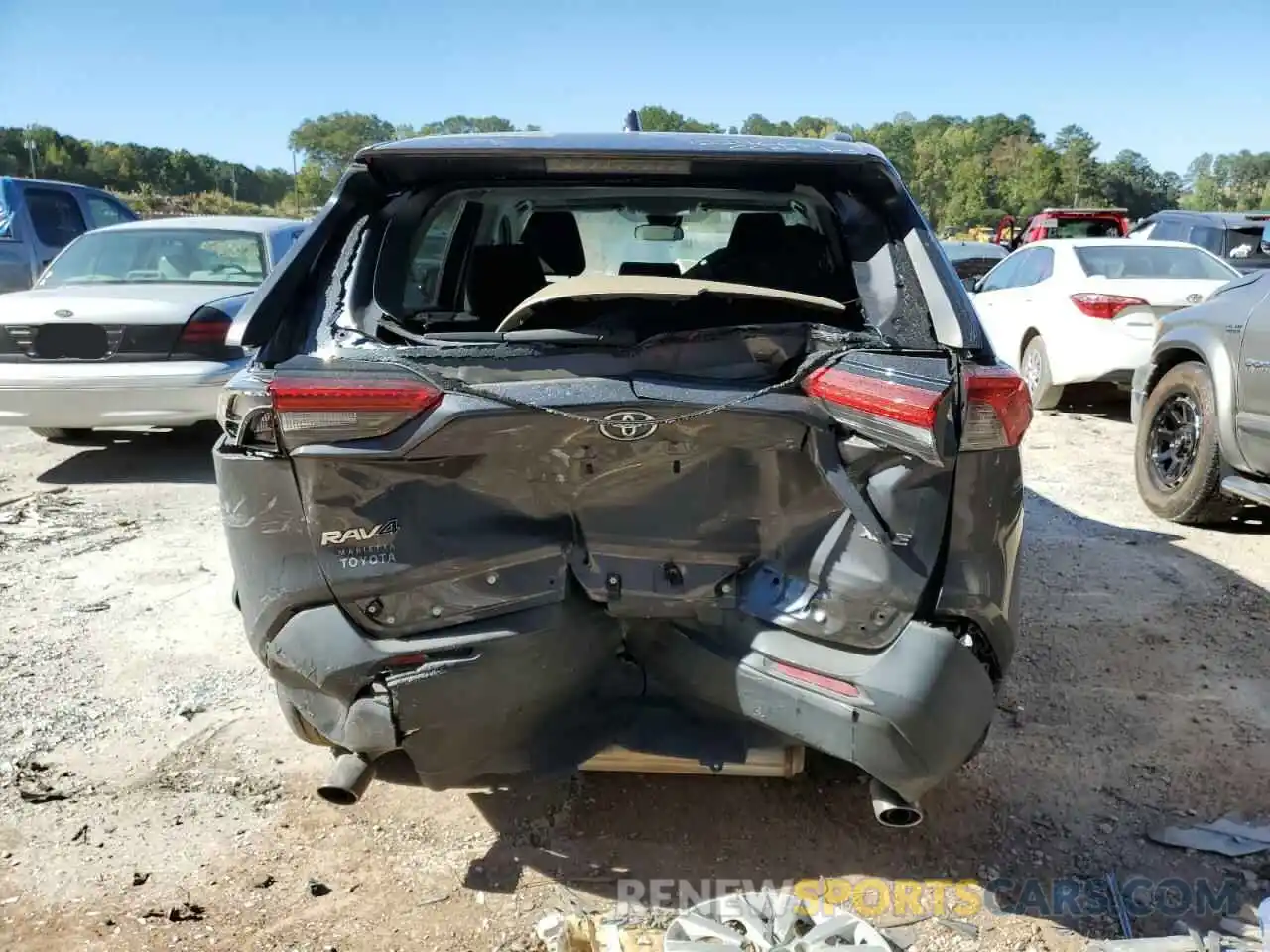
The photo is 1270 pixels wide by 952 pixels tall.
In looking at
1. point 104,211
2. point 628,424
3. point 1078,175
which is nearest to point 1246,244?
point 628,424

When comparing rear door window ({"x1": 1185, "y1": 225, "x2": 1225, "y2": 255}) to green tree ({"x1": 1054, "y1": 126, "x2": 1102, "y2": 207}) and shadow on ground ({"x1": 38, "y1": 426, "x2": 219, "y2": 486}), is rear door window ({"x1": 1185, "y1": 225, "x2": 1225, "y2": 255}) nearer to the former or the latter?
shadow on ground ({"x1": 38, "y1": 426, "x2": 219, "y2": 486})

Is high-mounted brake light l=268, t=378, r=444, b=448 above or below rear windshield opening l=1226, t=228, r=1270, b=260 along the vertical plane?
below

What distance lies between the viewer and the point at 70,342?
6.26 metres

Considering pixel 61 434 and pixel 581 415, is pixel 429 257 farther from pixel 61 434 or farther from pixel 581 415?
pixel 61 434

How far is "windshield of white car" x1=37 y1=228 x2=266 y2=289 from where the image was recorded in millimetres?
7256

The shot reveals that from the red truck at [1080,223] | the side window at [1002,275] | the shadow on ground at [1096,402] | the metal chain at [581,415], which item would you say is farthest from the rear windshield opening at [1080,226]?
the metal chain at [581,415]

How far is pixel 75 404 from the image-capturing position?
6207 millimetres

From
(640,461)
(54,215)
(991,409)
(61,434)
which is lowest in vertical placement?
(61,434)

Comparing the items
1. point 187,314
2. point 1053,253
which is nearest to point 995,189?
point 1053,253

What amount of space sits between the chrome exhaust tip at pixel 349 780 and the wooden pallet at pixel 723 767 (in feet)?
1.76

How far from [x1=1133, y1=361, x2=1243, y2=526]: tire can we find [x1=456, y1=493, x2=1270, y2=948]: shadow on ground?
1.79 metres

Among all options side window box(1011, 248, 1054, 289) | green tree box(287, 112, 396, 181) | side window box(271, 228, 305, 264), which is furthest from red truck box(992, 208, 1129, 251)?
green tree box(287, 112, 396, 181)

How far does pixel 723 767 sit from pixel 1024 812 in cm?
108

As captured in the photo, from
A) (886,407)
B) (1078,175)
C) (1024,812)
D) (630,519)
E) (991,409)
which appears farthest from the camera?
(1078,175)
